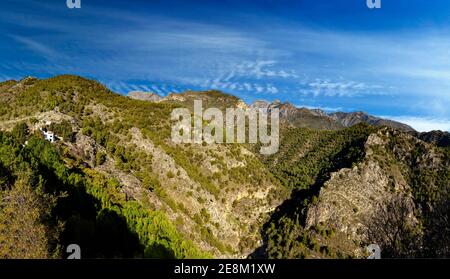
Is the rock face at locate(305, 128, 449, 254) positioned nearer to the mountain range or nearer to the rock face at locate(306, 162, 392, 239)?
the rock face at locate(306, 162, 392, 239)

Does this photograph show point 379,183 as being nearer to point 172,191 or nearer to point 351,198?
point 351,198

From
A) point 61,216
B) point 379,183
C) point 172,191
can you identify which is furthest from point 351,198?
point 61,216

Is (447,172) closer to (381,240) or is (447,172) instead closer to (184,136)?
(184,136)

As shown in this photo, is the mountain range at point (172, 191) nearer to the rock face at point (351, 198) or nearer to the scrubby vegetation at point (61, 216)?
the scrubby vegetation at point (61, 216)

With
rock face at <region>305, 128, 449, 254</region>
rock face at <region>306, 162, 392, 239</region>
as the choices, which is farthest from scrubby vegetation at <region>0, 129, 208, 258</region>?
rock face at <region>305, 128, 449, 254</region>

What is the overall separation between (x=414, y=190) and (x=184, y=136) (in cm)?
7307

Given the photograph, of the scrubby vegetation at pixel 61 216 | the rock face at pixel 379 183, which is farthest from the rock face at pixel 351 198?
the scrubby vegetation at pixel 61 216

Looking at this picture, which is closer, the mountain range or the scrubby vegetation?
the scrubby vegetation

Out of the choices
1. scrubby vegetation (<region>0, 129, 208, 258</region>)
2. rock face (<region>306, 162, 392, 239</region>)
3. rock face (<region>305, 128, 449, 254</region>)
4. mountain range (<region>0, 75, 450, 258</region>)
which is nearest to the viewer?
scrubby vegetation (<region>0, 129, 208, 258</region>)

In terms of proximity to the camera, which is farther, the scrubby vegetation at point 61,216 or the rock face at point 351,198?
the rock face at point 351,198

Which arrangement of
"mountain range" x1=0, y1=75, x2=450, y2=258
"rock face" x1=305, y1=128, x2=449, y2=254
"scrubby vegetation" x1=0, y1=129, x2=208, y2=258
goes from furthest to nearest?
"rock face" x1=305, y1=128, x2=449, y2=254, "mountain range" x1=0, y1=75, x2=450, y2=258, "scrubby vegetation" x1=0, y1=129, x2=208, y2=258
